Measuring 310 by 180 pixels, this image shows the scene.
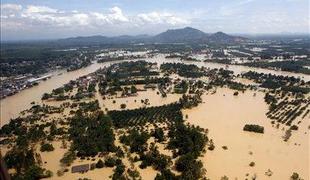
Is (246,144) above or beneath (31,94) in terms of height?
beneath

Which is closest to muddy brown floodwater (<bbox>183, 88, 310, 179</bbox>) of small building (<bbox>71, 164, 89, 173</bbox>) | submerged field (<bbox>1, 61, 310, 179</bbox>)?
submerged field (<bbox>1, 61, 310, 179</bbox>)

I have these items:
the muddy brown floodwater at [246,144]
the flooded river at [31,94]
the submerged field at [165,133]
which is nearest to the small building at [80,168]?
the submerged field at [165,133]

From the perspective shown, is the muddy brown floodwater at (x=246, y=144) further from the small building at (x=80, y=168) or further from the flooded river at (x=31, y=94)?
the flooded river at (x=31, y=94)

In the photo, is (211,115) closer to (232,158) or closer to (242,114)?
(242,114)

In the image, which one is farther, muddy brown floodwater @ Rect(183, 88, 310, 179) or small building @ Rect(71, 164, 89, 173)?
small building @ Rect(71, 164, 89, 173)

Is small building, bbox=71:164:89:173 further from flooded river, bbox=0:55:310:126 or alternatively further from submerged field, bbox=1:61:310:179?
flooded river, bbox=0:55:310:126

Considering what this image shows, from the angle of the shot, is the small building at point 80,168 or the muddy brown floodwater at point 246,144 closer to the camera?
the muddy brown floodwater at point 246,144

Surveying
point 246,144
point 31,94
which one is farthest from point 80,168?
point 31,94

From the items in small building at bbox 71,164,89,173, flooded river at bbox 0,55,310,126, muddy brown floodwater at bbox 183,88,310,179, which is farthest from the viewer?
flooded river at bbox 0,55,310,126

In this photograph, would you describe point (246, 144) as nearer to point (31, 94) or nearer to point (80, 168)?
point (80, 168)
